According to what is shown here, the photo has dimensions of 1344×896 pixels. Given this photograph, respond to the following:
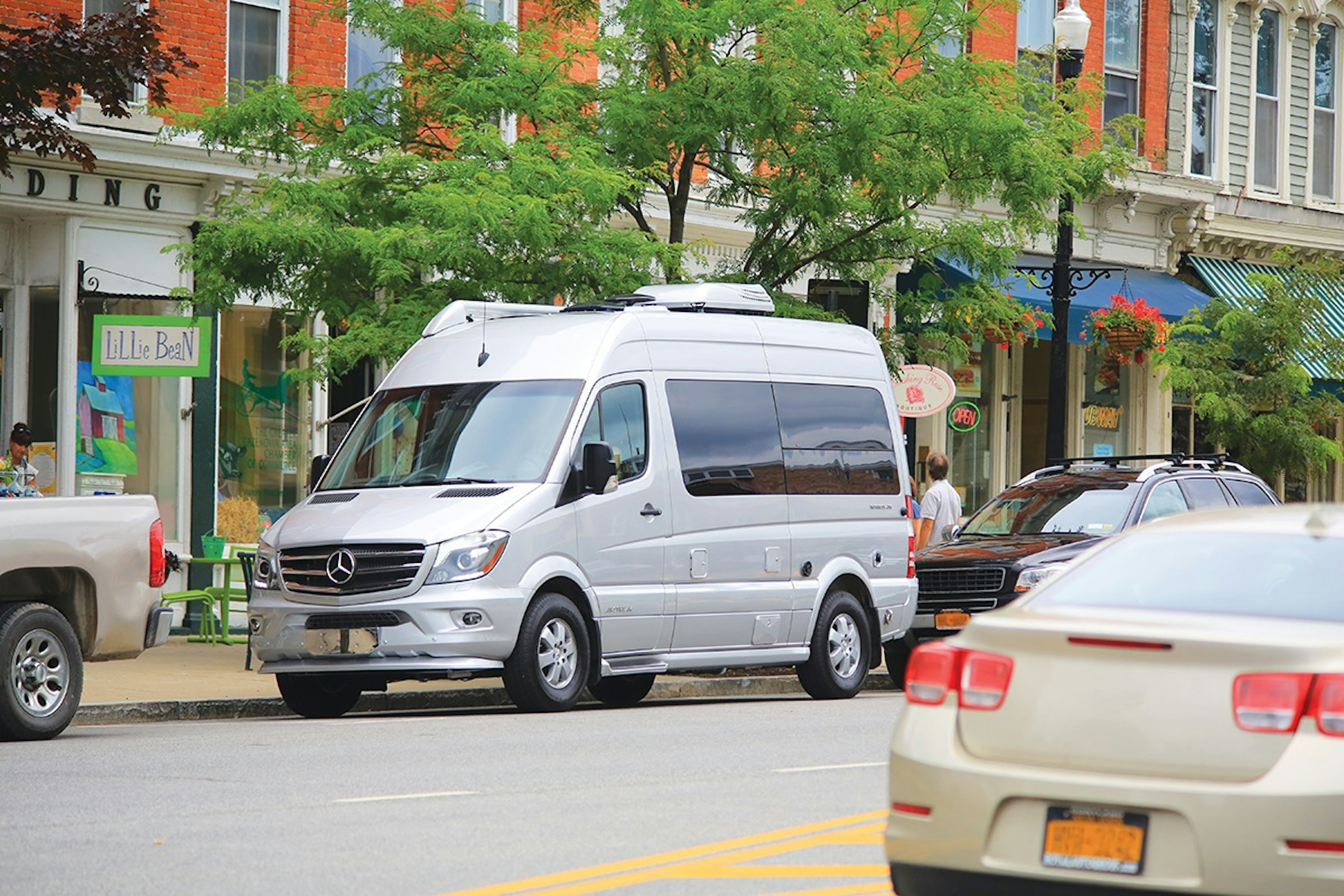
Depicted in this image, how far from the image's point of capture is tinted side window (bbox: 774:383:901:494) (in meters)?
15.9

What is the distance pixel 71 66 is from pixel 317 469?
3.33 metres

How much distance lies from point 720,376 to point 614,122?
3369 millimetres

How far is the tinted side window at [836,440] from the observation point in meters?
15.9

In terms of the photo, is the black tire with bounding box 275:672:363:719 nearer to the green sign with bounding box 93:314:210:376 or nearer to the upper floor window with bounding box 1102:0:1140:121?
the green sign with bounding box 93:314:210:376

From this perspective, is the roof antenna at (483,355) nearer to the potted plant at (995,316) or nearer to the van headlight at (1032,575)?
the van headlight at (1032,575)

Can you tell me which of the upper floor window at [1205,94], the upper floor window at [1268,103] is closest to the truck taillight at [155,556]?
the upper floor window at [1205,94]

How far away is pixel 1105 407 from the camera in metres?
31.7

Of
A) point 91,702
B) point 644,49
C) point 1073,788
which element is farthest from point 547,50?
point 1073,788

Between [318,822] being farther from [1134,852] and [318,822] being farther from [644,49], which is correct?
[644,49]

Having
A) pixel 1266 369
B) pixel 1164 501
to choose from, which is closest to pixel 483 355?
pixel 1164 501

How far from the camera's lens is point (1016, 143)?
58.9 feet

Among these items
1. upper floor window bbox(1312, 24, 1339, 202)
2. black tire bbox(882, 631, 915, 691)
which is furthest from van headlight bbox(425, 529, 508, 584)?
upper floor window bbox(1312, 24, 1339, 202)

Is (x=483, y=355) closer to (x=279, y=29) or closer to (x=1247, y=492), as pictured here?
(x=1247, y=492)

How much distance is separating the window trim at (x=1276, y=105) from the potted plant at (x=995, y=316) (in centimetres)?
1368
